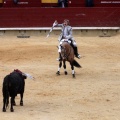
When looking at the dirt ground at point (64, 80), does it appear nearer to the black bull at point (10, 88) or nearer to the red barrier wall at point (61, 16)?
the black bull at point (10, 88)

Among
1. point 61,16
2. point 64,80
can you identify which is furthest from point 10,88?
point 61,16

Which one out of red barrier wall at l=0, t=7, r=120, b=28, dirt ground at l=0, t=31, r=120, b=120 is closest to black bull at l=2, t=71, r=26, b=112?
dirt ground at l=0, t=31, r=120, b=120

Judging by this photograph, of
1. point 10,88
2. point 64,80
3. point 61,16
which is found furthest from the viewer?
point 61,16

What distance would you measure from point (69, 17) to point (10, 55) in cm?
712

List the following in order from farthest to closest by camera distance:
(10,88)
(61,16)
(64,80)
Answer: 1. (61,16)
2. (64,80)
3. (10,88)

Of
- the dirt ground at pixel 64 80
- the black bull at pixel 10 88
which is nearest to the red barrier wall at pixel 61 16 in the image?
the dirt ground at pixel 64 80

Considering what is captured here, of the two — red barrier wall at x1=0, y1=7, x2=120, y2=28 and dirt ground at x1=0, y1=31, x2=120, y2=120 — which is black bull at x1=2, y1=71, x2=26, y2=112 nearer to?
dirt ground at x1=0, y1=31, x2=120, y2=120

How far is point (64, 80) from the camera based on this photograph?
14.8 m

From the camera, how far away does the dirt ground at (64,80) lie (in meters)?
10.7

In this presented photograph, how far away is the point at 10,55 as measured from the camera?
19.8m

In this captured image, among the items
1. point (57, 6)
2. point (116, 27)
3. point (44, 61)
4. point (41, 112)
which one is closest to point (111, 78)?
point (44, 61)

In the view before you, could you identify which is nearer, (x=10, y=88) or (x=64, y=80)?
(x=10, y=88)

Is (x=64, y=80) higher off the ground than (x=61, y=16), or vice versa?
(x=61, y=16)

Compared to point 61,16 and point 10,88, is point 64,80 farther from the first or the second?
point 61,16
